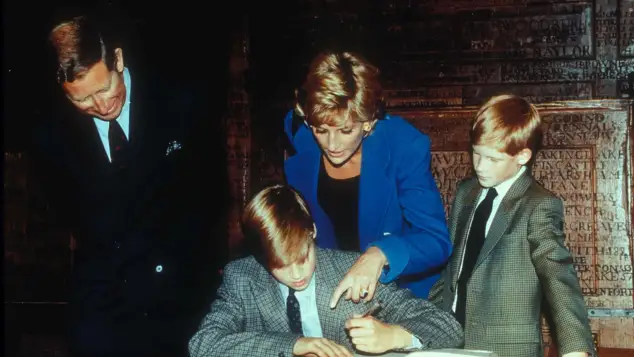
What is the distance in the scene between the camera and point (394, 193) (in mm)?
2885

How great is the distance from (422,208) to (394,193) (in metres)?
0.14

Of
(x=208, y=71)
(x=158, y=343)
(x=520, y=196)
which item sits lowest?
(x=158, y=343)

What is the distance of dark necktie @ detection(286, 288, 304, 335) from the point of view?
2.43 metres

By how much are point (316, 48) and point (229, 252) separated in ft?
4.81

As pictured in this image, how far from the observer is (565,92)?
4270 mm

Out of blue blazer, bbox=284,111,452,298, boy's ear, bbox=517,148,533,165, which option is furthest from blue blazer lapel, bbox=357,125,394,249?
boy's ear, bbox=517,148,533,165

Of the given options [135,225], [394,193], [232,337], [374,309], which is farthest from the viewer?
[394,193]

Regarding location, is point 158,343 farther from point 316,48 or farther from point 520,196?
point 316,48

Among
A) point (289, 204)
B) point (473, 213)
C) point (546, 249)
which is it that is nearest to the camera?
point (289, 204)

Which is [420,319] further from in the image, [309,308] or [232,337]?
[232,337]

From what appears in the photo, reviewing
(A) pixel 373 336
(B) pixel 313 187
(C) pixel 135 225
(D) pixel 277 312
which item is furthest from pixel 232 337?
(B) pixel 313 187

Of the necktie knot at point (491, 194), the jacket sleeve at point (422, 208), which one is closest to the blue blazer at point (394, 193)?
the jacket sleeve at point (422, 208)

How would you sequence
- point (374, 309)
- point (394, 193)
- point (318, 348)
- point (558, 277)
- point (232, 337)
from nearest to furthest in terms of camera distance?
point (318, 348), point (232, 337), point (374, 309), point (558, 277), point (394, 193)

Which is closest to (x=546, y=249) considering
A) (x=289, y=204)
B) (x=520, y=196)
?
(x=520, y=196)
